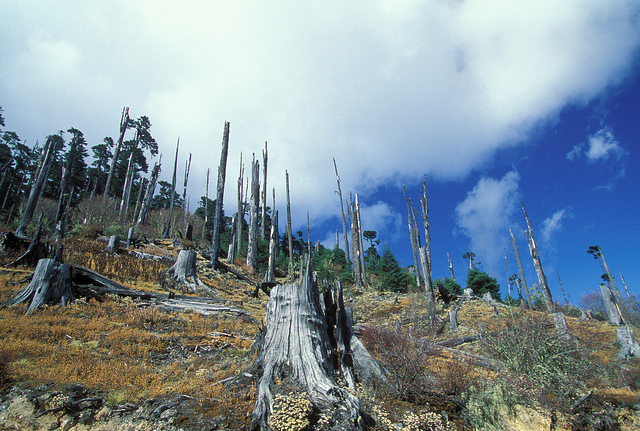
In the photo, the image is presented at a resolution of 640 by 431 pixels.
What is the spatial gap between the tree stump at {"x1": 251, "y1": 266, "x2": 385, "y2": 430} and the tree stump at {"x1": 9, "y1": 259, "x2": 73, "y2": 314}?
6625 mm

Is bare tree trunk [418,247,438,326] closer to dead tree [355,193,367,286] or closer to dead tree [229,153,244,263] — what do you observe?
dead tree [355,193,367,286]

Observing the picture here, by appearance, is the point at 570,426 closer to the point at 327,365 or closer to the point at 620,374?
the point at 620,374

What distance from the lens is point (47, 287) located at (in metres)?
8.01

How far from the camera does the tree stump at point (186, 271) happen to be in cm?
1362

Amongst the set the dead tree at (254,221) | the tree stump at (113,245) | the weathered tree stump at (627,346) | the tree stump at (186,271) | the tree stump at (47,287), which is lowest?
the weathered tree stump at (627,346)

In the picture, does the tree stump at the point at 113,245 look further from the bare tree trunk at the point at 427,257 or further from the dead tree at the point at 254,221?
the bare tree trunk at the point at 427,257

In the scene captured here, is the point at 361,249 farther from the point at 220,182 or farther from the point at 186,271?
the point at 186,271

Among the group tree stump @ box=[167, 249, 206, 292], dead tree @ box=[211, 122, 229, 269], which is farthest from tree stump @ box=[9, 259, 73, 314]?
dead tree @ box=[211, 122, 229, 269]

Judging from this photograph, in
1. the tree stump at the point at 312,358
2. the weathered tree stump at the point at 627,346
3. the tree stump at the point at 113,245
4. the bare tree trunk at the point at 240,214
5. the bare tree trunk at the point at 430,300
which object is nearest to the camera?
the tree stump at the point at 312,358

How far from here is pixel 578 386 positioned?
18.6ft

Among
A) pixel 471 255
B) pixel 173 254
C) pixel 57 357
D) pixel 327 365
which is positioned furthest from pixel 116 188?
pixel 471 255

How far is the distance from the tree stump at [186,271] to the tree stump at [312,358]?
362 inches

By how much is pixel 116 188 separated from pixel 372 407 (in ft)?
157

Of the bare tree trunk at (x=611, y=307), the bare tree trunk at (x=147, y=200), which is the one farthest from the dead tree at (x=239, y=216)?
the bare tree trunk at (x=611, y=307)
